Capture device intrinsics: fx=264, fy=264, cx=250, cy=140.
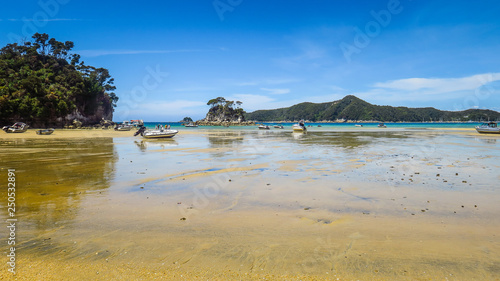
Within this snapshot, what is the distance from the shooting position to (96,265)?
437 centimetres

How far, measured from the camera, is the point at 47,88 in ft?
266

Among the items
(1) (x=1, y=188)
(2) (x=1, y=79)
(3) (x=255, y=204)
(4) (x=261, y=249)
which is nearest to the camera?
(4) (x=261, y=249)

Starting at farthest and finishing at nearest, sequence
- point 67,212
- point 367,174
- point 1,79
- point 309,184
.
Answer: point 1,79, point 367,174, point 309,184, point 67,212

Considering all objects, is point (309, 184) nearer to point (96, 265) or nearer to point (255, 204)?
point (255, 204)

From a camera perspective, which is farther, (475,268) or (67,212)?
(67,212)

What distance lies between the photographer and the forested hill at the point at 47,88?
232ft

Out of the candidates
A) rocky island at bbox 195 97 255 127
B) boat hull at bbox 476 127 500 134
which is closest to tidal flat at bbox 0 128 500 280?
boat hull at bbox 476 127 500 134

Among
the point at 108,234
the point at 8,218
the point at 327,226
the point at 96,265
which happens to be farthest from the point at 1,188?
the point at 327,226

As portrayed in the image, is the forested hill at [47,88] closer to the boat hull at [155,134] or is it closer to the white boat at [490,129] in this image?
the boat hull at [155,134]

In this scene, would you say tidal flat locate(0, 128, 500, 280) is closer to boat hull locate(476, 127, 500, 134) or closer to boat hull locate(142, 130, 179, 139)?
boat hull locate(142, 130, 179, 139)

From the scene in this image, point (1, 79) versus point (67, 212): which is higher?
point (1, 79)

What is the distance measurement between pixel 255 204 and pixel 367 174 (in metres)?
7.26

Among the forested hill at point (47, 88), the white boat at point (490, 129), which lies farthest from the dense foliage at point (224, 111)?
the white boat at point (490, 129)

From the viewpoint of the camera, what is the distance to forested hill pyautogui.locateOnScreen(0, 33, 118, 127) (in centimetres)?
7062
